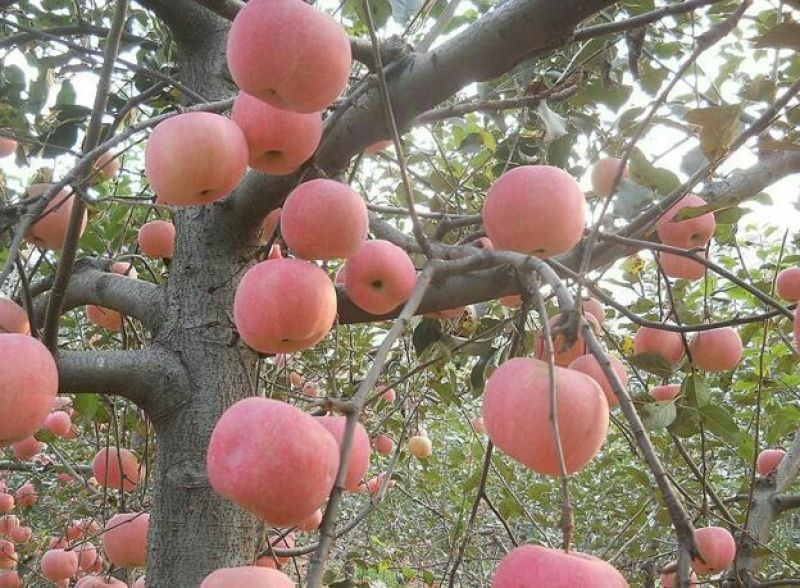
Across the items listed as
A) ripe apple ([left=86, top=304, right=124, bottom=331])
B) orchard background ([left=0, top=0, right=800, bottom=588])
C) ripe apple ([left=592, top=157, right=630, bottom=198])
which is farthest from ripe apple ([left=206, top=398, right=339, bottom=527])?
ripe apple ([left=86, top=304, right=124, bottom=331])

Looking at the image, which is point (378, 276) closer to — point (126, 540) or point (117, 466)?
point (126, 540)

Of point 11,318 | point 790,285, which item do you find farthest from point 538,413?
point 790,285

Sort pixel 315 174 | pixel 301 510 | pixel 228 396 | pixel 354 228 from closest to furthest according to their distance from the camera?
pixel 301 510, pixel 354 228, pixel 315 174, pixel 228 396

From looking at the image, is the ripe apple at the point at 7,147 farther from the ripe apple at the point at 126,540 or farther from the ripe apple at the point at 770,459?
the ripe apple at the point at 770,459

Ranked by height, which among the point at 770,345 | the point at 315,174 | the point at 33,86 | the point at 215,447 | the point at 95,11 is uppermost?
the point at 95,11

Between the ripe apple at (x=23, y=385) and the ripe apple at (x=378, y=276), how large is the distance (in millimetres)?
485

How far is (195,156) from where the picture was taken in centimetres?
99

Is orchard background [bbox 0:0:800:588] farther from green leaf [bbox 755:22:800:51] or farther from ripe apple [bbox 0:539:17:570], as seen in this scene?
ripe apple [bbox 0:539:17:570]

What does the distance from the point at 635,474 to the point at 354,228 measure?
4.16 ft

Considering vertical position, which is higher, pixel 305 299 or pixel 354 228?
pixel 354 228

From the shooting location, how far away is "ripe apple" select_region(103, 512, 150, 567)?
1701mm

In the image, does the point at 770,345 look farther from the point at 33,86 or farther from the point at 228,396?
the point at 33,86

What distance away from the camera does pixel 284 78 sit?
0.92 meters

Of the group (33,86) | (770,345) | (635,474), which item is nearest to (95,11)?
(33,86)
